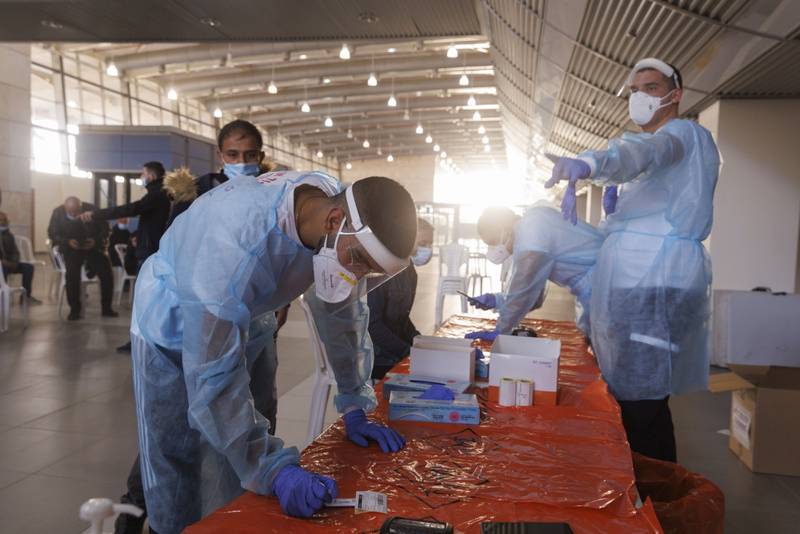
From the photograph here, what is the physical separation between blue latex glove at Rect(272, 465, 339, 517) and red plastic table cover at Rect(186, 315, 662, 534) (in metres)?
0.02

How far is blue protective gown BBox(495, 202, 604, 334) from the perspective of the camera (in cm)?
255

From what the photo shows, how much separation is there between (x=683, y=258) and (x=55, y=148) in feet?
51.6

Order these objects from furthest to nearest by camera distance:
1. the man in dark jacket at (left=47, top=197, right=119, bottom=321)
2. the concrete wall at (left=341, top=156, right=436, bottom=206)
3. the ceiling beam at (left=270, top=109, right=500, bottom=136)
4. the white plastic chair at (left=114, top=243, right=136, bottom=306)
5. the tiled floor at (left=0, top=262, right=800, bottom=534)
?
1. the concrete wall at (left=341, top=156, right=436, bottom=206)
2. the ceiling beam at (left=270, top=109, right=500, bottom=136)
3. the white plastic chair at (left=114, top=243, right=136, bottom=306)
4. the man in dark jacket at (left=47, top=197, right=119, bottom=321)
5. the tiled floor at (left=0, top=262, right=800, bottom=534)

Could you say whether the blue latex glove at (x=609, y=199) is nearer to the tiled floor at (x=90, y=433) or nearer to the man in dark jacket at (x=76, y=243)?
the tiled floor at (x=90, y=433)

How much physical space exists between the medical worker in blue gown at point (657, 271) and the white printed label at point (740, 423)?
3.50 ft

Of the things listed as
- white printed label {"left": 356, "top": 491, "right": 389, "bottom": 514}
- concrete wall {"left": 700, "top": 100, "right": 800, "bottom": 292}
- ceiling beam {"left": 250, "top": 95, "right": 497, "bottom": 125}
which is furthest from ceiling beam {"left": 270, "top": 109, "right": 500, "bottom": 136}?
white printed label {"left": 356, "top": 491, "right": 389, "bottom": 514}

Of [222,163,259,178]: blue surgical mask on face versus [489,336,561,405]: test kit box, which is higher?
[222,163,259,178]: blue surgical mask on face

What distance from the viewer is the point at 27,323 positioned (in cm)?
622

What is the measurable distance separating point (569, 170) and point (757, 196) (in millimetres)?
4567

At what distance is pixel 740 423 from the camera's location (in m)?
3.13

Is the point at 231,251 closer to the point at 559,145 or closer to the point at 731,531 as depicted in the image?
the point at 731,531

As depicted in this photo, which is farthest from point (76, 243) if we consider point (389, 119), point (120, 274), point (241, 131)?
point (389, 119)

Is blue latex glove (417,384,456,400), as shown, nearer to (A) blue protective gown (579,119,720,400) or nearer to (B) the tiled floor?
(A) blue protective gown (579,119,720,400)

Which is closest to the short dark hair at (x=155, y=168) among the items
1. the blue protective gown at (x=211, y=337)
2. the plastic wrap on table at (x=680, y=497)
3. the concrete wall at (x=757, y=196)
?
the blue protective gown at (x=211, y=337)
